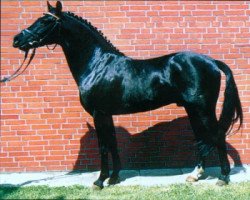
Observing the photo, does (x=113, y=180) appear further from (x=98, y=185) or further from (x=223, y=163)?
(x=223, y=163)

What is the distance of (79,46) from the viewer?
14.7 feet

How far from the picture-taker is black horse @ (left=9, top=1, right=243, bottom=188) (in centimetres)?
437

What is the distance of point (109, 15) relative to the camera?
16.7ft

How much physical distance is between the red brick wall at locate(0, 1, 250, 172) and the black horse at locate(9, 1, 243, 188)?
2.20 feet

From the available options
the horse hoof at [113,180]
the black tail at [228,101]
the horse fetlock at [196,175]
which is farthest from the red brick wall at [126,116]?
the black tail at [228,101]

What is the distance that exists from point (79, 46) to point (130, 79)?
0.75m

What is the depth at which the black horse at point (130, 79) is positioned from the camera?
437cm

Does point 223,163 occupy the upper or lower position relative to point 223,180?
upper

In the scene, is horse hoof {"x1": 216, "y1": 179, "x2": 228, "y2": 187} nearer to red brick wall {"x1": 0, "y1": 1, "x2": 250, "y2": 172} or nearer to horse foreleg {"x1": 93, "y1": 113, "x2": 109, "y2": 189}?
red brick wall {"x1": 0, "y1": 1, "x2": 250, "y2": 172}

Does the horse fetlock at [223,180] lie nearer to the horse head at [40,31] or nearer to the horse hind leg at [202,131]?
the horse hind leg at [202,131]

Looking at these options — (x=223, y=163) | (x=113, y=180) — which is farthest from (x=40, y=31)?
(x=223, y=163)

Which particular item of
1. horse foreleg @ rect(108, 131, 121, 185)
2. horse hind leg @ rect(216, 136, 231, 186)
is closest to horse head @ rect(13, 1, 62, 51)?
horse foreleg @ rect(108, 131, 121, 185)

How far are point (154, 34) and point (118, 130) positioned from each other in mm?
1452

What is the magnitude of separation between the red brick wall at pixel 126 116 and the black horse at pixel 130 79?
2.20 ft
